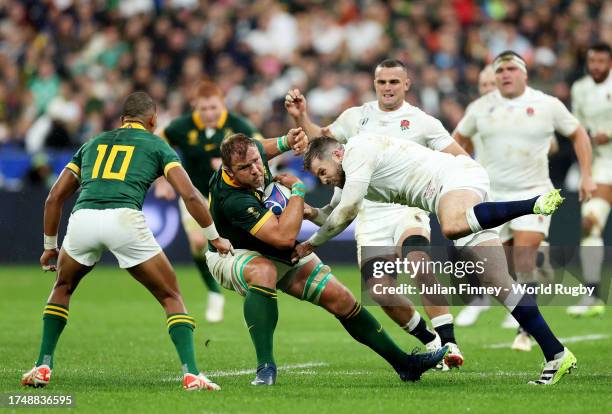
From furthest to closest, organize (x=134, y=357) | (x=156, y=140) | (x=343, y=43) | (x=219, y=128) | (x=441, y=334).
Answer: (x=343, y=43), (x=219, y=128), (x=134, y=357), (x=441, y=334), (x=156, y=140)

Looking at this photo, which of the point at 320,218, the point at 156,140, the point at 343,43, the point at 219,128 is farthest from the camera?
the point at 343,43

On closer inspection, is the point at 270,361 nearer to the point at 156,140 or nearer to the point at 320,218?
the point at 320,218

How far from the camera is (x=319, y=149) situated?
889cm

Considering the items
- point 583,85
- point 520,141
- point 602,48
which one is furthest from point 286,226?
point 583,85

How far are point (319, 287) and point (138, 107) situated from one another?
1860 millimetres

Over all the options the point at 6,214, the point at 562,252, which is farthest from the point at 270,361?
the point at 6,214

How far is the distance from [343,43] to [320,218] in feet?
46.4

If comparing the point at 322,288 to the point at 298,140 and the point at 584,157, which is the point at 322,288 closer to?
the point at 298,140

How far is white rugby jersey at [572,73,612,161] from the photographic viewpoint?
14266mm

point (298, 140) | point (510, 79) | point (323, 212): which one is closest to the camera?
point (298, 140)

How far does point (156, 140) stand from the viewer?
863 centimetres

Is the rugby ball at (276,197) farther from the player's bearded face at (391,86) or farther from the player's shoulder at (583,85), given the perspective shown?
the player's shoulder at (583,85)

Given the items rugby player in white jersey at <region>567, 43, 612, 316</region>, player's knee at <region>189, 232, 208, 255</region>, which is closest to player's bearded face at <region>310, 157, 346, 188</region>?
player's knee at <region>189, 232, 208, 255</region>

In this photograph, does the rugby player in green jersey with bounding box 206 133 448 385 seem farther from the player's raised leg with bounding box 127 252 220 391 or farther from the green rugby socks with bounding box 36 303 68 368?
the green rugby socks with bounding box 36 303 68 368
